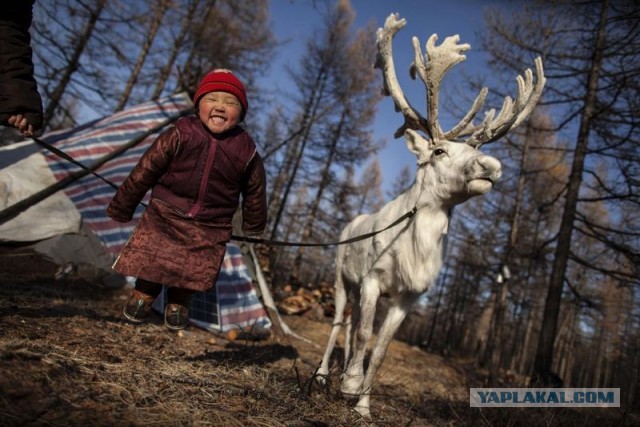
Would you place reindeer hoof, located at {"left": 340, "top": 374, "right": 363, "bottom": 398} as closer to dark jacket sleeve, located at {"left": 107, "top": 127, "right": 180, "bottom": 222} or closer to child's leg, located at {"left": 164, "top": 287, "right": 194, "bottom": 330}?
child's leg, located at {"left": 164, "top": 287, "right": 194, "bottom": 330}

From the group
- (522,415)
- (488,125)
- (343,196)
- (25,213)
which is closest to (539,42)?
(343,196)

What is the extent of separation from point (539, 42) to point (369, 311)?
11.6 meters

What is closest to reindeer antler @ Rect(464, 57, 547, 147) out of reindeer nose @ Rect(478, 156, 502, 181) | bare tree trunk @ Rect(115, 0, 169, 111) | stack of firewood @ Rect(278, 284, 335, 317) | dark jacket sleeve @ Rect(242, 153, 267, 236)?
reindeer nose @ Rect(478, 156, 502, 181)

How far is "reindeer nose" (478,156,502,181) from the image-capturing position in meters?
3.08

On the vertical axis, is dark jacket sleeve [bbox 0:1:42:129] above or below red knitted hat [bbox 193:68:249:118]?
below

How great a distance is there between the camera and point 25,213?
5488mm

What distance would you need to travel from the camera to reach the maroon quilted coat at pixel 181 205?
8.62 ft

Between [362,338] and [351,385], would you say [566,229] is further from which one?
[351,385]

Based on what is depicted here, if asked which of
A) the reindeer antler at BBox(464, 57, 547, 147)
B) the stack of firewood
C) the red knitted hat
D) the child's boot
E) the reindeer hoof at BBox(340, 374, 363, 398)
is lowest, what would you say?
the reindeer hoof at BBox(340, 374, 363, 398)

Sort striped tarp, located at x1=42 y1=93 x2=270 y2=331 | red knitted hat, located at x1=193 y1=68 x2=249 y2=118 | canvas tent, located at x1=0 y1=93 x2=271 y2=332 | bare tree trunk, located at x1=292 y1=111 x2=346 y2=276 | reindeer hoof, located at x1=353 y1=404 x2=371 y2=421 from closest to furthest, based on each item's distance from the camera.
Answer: red knitted hat, located at x1=193 y1=68 x2=249 y2=118
reindeer hoof, located at x1=353 y1=404 x2=371 y2=421
canvas tent, located at x1=0 y1=93 x2=271 y2=332
striped tarp, located at x1=42 y1=93 x2=270 y2=331
bare tree trunk, located at x1=292 y1=111 x2=346 y2=276

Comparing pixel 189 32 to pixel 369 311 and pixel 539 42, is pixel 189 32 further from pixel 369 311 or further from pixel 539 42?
pixel 369 311

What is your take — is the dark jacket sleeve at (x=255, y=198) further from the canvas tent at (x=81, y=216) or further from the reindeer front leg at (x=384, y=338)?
the canvas tent at (x=81, y=216)

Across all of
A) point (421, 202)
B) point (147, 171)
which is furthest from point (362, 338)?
point (147, 171)

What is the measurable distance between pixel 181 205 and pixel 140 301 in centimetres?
67
